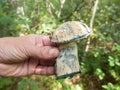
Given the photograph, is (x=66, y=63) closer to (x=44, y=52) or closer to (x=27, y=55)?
(x=44, y=52)

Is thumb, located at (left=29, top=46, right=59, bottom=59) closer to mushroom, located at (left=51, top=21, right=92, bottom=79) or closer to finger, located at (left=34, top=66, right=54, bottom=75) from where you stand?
mushroom, located at (left=51, top=21, right=92, bottom=79)

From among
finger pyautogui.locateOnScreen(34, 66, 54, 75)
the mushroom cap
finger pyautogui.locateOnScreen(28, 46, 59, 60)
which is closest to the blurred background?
finger pyautogui.locateOnScreen(34, 66, 54, 75)

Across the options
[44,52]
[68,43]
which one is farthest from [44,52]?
[68,43]

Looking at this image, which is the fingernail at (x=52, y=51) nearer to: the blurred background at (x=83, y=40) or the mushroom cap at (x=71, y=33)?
the mushroom cap at (x=71, y=33)

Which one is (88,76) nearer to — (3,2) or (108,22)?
(108,22)

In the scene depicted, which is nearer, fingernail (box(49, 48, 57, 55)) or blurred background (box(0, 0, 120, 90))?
fingernail (box(49, 48, 57, 55))

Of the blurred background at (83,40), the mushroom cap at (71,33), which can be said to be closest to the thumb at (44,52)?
the mushroom cap at (71,33)

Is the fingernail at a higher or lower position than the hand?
higher
